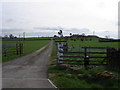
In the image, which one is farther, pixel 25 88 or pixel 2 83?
pixel 2 83

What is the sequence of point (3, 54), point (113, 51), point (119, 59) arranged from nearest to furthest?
1. point (119, 59)
2. point (113, 51)
3. point (3, 54)

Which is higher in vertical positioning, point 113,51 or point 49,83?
point 113,51

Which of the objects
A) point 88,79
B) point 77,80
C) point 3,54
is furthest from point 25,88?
point 3,54

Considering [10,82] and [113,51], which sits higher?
[113,51]

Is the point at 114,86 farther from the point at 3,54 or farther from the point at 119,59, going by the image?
the point at 3,54

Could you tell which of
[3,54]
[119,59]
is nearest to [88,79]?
[119,59]

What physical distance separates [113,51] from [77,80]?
314cm

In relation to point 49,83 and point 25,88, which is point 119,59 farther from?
point 25,88

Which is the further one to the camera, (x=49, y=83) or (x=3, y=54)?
(x=3, y=54)

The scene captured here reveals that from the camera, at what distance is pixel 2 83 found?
694 centimetres

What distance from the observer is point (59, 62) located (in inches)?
424

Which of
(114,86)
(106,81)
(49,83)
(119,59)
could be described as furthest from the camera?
(119,59)

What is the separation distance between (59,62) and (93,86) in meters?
4.86

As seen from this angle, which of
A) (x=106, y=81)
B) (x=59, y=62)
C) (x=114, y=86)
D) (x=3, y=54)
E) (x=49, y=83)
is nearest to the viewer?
(x=114, y=86)
